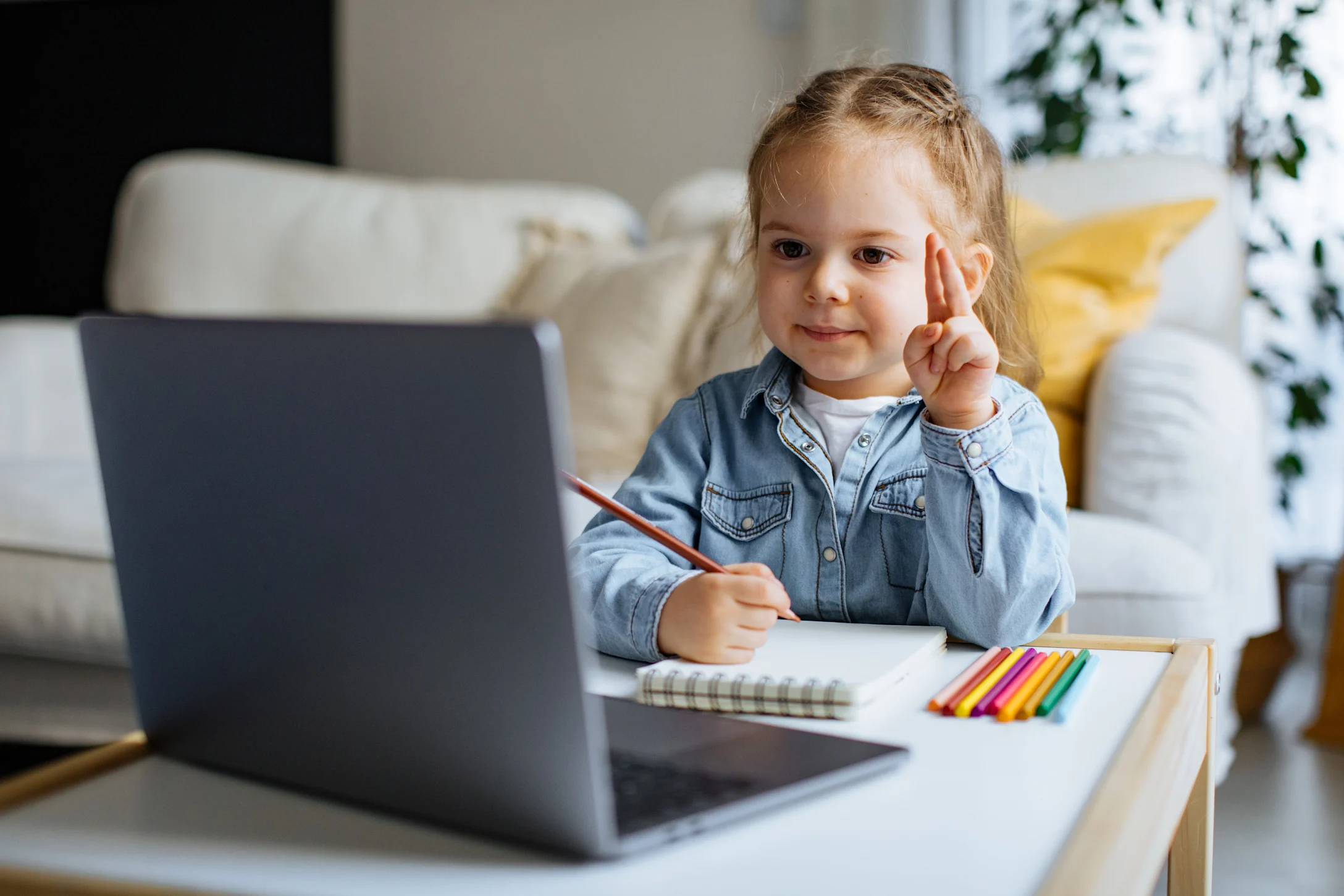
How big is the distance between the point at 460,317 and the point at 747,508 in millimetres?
232

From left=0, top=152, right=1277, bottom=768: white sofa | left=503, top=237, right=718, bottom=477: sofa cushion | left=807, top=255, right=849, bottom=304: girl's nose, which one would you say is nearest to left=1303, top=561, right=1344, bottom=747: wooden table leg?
left=0, top=152, right=1277, bottom=768: white sofa

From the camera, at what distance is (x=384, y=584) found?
16.5 inches

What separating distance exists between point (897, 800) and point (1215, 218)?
157 cm

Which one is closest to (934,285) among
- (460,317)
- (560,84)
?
(460,317)

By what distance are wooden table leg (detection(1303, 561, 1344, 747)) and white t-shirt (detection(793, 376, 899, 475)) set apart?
1.35 m

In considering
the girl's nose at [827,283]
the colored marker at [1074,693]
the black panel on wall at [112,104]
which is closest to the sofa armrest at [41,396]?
the black panel on wall at [112,104]

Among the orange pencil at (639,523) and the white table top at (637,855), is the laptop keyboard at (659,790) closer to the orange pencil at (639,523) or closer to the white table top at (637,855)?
the white table top at (637,855)

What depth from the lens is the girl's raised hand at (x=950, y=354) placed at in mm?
667

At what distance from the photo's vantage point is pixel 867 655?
64 centimetres

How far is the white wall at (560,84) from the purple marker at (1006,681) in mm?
2213

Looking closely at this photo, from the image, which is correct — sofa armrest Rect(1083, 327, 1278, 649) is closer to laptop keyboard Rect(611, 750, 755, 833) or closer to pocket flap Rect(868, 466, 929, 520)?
pocket flap Rect(868, 466, 929, 520)

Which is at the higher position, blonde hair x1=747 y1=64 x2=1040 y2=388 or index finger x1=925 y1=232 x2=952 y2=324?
blonde hair x1=747 y1=64 x2=1040 y2=388

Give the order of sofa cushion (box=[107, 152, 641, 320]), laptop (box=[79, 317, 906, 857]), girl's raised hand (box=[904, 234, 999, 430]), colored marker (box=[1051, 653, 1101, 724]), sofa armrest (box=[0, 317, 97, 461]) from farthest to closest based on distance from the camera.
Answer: sofa cushion (box=[107, 152, 641, 320])
sofa armrest (box=[0, 317, 97, 461])
girl's raised hand (box=[904, 234, 999, 430])
colored marker (box=[1051, 653, 1101, 724])
laptop (box=[79, 317, 906, 857])

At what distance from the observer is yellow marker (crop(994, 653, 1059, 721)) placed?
566mm
